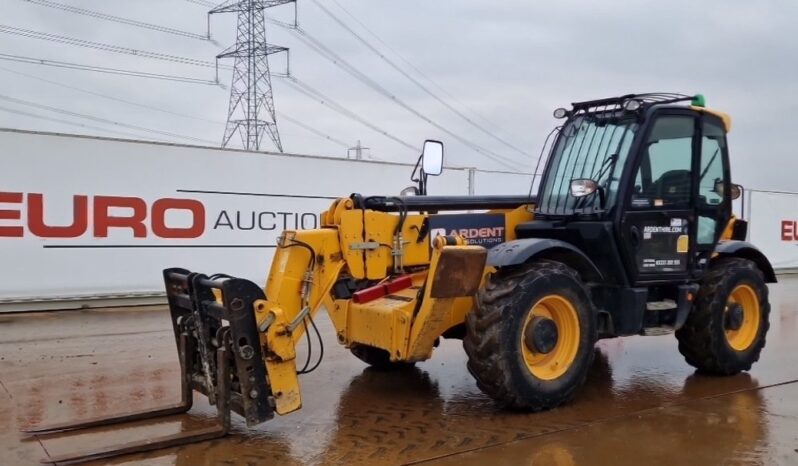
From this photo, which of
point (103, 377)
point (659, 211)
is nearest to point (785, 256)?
point (659, 211)

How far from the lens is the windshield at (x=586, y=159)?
6301 millimetres

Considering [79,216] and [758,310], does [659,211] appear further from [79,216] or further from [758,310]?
[79,216]

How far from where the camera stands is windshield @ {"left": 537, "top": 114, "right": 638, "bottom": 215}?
630 cm

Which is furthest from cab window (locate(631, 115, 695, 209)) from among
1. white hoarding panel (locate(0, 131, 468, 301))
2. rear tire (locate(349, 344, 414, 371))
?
white hoarding panel (locate(0, 131, 468, 301))

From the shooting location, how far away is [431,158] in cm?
637

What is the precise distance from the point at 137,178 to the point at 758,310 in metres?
8.63

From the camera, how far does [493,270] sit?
6090mm

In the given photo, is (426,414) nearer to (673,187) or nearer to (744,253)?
(673,187)

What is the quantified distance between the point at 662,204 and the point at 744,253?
1.53 m

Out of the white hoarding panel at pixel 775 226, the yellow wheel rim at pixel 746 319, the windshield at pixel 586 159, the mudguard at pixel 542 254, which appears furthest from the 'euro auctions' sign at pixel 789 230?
the mudguard at pixel 542 254

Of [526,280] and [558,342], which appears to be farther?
[558,342]

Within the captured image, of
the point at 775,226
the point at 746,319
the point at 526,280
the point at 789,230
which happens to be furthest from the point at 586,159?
the point at 789,230

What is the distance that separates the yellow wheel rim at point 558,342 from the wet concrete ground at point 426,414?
12.9 inches

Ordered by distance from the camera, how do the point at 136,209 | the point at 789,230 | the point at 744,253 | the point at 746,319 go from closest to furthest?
the point at 746,319
the point at 744,253
the point at 136,209
the point at 789,230
